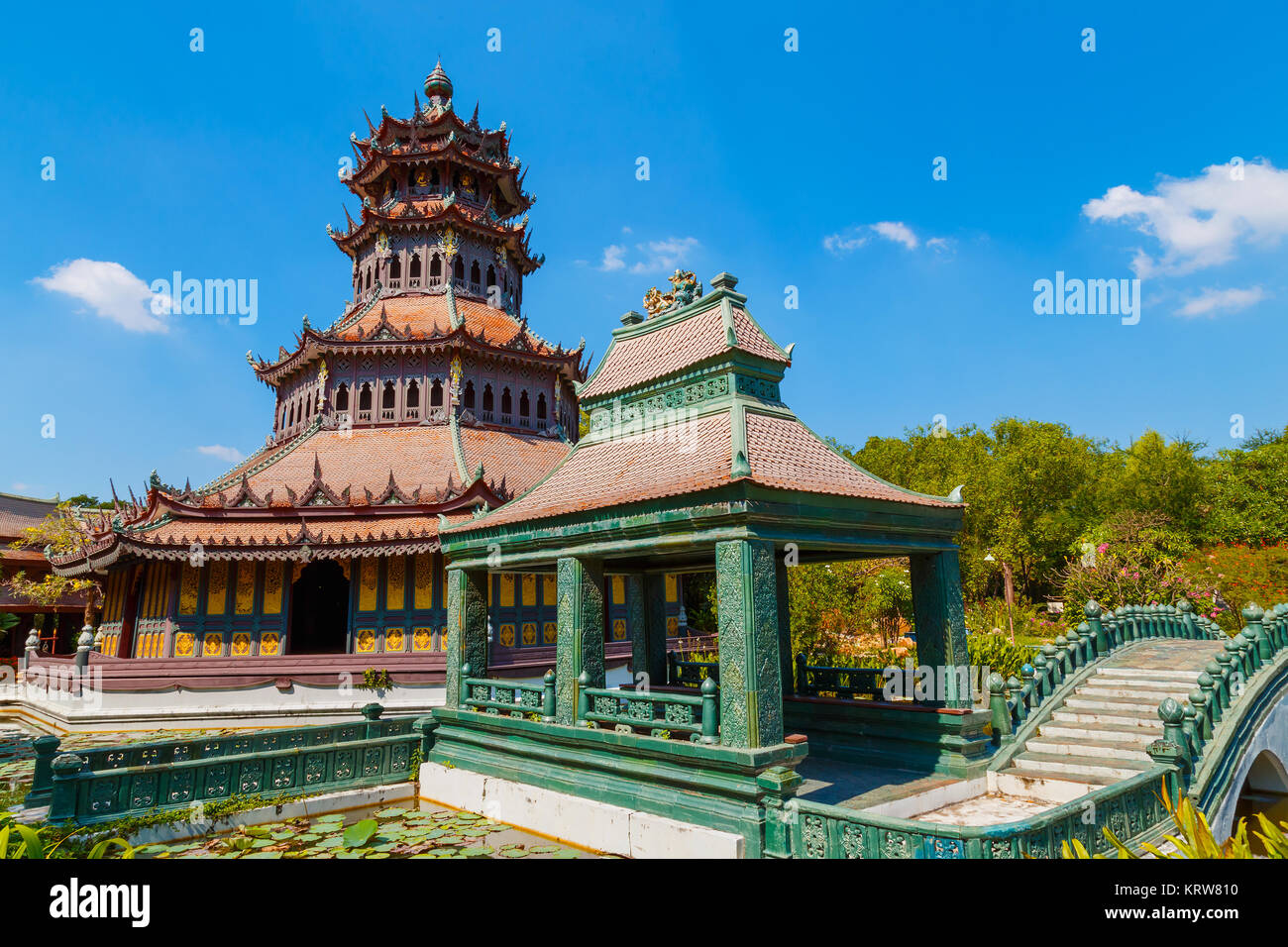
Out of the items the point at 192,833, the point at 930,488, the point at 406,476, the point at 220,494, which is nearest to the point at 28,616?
the point at 220,494

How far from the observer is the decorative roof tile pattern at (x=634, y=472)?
9156mm

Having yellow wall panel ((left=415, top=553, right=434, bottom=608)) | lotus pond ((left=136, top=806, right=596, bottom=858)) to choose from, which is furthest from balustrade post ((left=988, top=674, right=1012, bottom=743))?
yellow wall panel ((left=415, top=553, right=434, bottom=608))

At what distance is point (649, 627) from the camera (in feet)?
45.9

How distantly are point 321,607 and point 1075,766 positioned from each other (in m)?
25.4

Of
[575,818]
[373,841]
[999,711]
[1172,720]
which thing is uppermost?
[1172,720]

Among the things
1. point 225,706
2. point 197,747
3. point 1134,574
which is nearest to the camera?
point 197,747

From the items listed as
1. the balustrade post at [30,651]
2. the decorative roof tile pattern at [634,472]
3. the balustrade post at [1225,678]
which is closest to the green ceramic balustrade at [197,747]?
the decorative roof tile pattern at [634,472]

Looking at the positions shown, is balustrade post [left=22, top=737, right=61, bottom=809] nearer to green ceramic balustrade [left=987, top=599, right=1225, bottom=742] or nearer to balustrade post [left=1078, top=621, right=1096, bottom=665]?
green ceramic balustrade [left=987, top=599, right=1225, bottom=742]

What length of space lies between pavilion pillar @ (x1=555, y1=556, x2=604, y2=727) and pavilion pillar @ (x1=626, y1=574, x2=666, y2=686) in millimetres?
3427

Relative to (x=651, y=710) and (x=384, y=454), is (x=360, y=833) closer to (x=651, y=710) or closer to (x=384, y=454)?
(x=651, y=710)

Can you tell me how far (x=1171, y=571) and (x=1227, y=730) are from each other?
2065 cm

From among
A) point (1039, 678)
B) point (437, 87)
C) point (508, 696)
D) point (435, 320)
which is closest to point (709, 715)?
point (508, 696)

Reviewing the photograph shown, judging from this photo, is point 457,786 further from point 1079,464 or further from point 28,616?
point 1079,464

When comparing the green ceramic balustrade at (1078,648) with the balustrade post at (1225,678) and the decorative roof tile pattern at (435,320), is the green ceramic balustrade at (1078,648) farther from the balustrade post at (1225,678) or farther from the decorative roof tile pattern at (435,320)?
the decorative roof tile pattern at (435,320)
